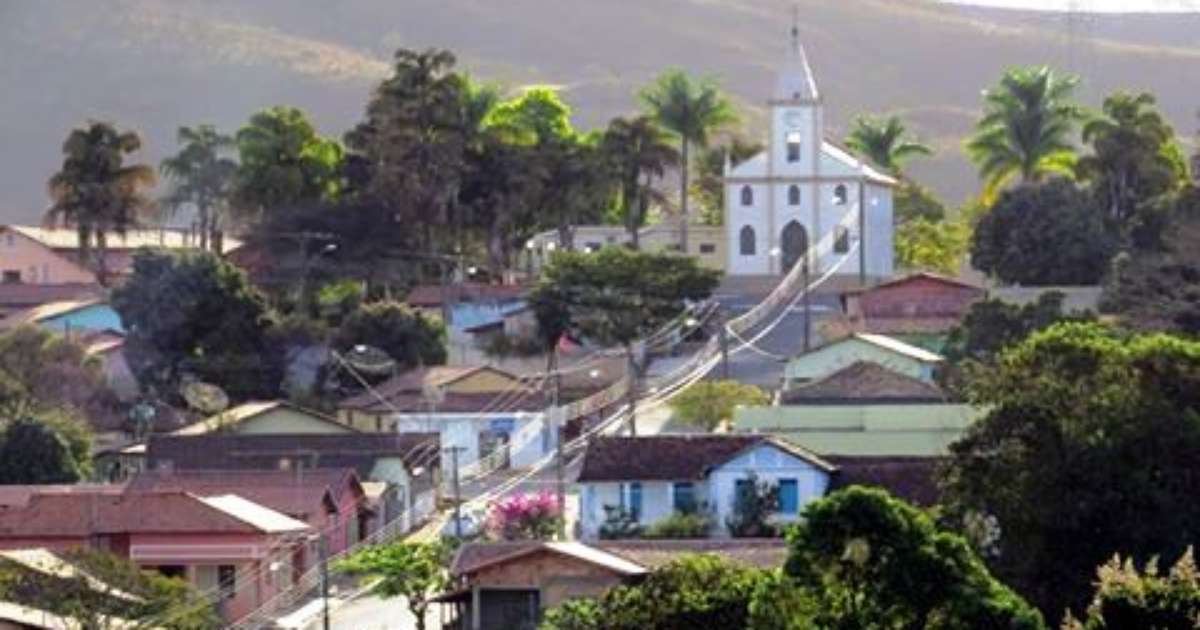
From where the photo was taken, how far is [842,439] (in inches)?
2276

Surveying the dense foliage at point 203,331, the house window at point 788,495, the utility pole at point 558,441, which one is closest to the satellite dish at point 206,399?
the dense foliage at point 203,331

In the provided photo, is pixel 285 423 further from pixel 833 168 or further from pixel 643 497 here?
pixel 833 168

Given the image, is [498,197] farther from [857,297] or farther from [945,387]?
[945,387]

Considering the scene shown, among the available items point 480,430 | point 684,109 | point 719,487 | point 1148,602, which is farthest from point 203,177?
point 1148,602

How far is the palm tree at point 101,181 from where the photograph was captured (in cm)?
7738

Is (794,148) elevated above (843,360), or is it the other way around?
(794,148)

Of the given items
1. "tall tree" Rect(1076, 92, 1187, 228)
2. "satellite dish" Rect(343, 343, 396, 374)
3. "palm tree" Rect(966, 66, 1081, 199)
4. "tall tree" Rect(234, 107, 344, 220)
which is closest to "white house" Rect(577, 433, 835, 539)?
"satellite dish" Rect(343, 343, 396, 374)

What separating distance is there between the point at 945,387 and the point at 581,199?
2013 cm

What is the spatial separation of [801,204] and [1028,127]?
566cm

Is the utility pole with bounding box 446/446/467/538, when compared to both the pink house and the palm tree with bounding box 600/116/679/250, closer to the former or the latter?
the pink house

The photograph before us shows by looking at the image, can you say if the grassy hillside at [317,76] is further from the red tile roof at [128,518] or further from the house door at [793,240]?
the red tile roof at [128,518]

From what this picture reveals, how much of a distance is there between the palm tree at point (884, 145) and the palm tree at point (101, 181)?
17403mm

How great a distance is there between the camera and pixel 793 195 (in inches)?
3278

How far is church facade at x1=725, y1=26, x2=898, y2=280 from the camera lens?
268 feet
